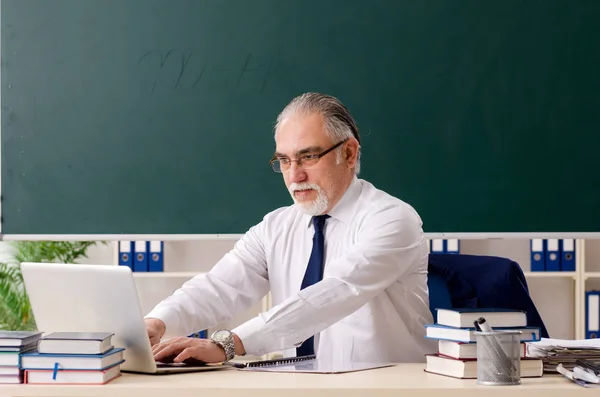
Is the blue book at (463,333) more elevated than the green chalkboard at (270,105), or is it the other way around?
the green chalkboard at (270,105)

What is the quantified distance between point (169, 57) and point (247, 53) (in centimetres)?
30

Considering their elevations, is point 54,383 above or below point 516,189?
below

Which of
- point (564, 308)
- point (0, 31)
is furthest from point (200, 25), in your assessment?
point (564, 308)

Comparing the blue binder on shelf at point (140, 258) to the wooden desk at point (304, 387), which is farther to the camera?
the blue binder on shelf at point (140, 258)

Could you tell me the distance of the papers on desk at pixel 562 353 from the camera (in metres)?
1.89

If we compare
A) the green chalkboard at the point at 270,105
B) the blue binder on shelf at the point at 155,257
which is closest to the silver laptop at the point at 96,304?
the green chalkboard at the point at 270,105

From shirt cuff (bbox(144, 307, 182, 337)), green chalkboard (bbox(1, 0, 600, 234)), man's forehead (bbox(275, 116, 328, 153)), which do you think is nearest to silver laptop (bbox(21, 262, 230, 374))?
shirt cuff (bbox(144, 307, 182, 337))

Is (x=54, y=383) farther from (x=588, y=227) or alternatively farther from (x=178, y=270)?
(x=178, y=270)

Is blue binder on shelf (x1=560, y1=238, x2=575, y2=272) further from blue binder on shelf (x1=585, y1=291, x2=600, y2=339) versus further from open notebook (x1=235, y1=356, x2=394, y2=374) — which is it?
open notebook (x1=235, y1=356, x2=394, y2=374)

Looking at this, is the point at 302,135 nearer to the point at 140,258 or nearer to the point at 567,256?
the point at 140,258

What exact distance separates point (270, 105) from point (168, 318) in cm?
108

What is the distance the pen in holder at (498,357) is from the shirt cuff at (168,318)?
991 mm

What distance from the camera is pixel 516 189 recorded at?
315 centimetres

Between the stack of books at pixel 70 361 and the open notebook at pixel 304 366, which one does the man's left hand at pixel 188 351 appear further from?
the stack of books at pixel 70 361
